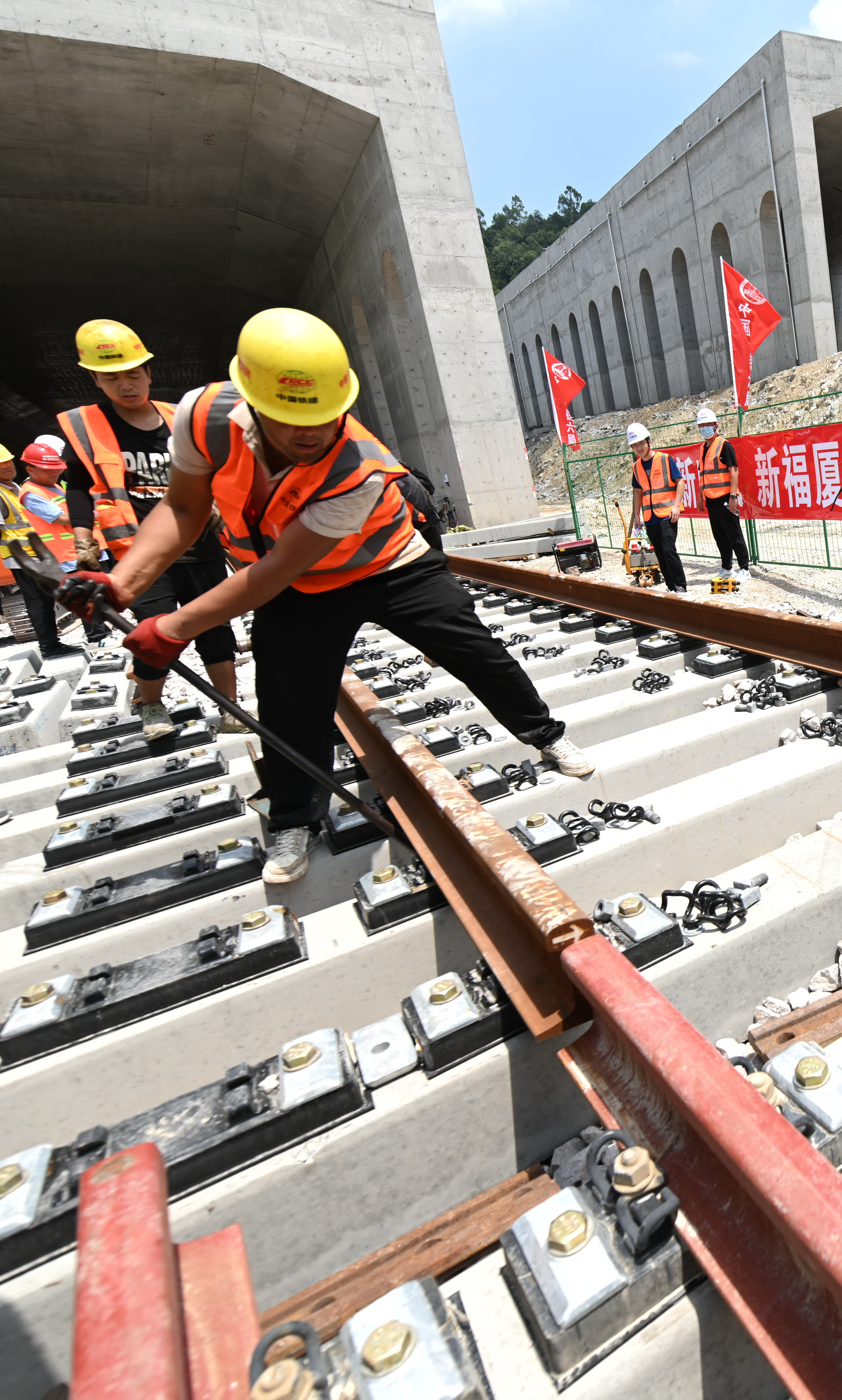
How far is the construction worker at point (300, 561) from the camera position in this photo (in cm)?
187

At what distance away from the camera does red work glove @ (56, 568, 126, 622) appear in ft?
6.85

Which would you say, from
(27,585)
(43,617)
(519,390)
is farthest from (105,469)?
(519,390)

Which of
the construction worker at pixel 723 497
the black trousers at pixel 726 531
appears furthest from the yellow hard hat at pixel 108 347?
the black trousers at pixel 726 531

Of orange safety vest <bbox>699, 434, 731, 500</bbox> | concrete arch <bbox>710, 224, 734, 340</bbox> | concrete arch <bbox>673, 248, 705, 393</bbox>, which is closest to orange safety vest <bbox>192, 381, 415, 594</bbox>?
orange safety vest <bbox>699, 434, 731, 500</bbox>

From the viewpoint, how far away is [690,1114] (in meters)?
0.99

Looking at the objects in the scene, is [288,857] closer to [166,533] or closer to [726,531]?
[166,533]

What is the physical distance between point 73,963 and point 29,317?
88.6ft

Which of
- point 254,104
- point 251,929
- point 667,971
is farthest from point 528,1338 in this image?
point 254,104

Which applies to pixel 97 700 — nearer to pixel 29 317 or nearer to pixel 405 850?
pixel 405 850

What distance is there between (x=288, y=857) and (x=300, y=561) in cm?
92

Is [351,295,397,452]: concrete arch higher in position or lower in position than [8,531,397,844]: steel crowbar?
higher

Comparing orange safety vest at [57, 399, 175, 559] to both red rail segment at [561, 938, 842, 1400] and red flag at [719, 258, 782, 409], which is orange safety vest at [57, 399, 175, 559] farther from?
red flag at [719, 258, 782, 409]

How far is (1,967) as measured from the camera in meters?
1.97

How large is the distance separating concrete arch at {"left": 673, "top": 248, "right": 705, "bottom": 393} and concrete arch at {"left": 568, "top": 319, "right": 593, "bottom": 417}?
30.3ft
